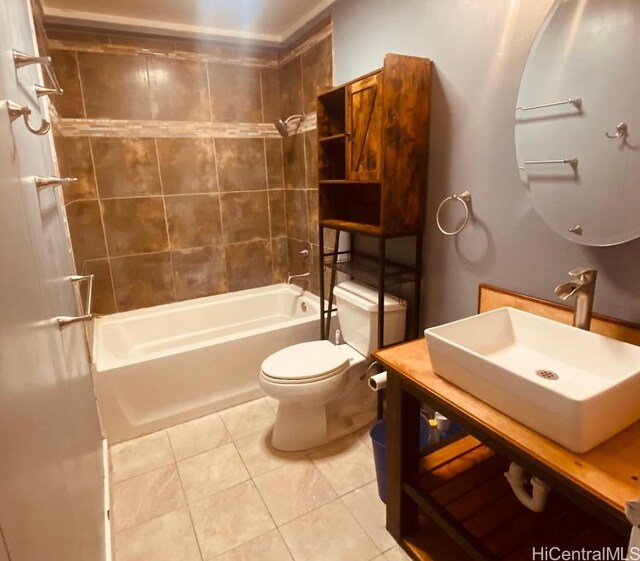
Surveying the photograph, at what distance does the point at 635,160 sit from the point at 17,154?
1.58m

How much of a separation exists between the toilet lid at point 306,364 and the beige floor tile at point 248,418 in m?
0.47

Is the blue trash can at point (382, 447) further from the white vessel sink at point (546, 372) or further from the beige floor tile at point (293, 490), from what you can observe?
the white vessel sink at point (546, 372)

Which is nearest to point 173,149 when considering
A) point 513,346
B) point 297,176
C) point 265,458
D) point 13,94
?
point 297,176

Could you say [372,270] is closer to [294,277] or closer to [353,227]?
[353,227]

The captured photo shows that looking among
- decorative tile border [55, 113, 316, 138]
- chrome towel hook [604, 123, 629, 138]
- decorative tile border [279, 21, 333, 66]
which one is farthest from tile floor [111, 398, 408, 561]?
decorative tile border [279, 21, 333, 66]

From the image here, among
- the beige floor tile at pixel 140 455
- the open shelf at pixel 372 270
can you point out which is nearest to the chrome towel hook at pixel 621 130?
the open shelf at pixel 372 270

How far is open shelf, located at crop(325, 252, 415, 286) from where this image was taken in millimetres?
1977

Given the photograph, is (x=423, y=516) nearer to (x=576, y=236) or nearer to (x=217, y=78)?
(x=576, y=236)

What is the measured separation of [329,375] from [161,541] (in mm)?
943

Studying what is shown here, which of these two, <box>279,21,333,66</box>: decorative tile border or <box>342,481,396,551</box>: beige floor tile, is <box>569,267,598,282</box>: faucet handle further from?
<box>279,21,333,66</box>: decorative tile border

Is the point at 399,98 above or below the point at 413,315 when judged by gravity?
above

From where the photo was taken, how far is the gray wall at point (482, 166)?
1.30m

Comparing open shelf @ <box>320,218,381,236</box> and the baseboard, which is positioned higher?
open shelf @ <box>320,218,381,236</box>

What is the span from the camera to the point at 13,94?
0.93m
